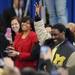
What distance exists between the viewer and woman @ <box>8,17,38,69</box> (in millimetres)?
4742

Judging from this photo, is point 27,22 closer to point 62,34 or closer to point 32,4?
point 62,34

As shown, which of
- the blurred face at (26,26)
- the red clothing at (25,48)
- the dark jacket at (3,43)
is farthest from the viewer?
the dark jacket at (3,43)

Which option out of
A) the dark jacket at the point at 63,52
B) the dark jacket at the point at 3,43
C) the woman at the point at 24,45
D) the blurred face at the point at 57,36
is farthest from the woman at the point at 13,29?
the dark jacket at the point at 63,52

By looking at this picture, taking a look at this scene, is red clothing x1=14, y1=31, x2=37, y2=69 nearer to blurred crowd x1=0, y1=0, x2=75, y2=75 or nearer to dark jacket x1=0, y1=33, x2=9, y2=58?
blurred crowd x1=0, y1=0, x2=75, y2=75

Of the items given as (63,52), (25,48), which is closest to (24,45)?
(25,48)

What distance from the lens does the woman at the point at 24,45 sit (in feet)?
15.6

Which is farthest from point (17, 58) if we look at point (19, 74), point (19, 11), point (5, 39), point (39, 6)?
point (19, 74)

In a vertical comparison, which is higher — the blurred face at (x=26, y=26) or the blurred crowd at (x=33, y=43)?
the blurred face at (x=26, y=26)

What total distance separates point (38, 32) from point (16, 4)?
130cm

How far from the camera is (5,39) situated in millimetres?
5211

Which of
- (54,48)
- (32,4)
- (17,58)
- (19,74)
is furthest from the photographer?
(32,4)

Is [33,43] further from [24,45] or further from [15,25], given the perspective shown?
[15,25]

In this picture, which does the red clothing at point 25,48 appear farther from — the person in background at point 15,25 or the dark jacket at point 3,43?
the person in background at point 15,25

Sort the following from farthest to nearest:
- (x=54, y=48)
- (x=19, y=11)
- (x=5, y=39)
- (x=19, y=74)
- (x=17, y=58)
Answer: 1. (x=19, y=11)
2. (x=5, y=39)
3. (x=17, y=58)
4. (x=54, y=48)
5. (x=19, y=74)
